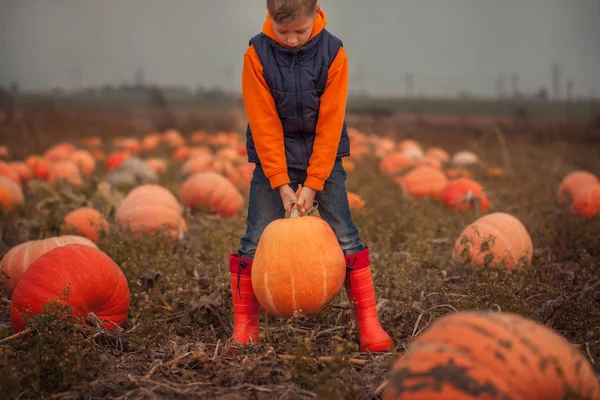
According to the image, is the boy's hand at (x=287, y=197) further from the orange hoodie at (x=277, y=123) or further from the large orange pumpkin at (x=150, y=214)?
the large orange pumpkin at (x=150, y=214)

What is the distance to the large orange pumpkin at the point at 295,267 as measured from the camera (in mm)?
3305

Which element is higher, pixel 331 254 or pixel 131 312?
pixel 331 254

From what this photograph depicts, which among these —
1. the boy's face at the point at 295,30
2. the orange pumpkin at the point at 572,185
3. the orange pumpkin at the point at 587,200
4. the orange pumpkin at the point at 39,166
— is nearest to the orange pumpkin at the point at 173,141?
the orange pumpkin at the point at 39,166

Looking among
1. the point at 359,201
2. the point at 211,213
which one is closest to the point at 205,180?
the point at 211,213

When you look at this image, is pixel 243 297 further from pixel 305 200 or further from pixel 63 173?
pixel 63 173

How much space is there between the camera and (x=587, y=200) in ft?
23.3

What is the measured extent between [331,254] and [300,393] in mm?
767

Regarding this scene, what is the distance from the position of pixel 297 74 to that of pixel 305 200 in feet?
2.26

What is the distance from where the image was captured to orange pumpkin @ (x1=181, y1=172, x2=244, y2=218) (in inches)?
303

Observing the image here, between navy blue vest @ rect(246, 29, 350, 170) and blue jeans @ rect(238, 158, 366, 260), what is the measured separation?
0.33 m

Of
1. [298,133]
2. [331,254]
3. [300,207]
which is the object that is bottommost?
[331,254]

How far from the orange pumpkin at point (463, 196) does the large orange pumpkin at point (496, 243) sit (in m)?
1.64

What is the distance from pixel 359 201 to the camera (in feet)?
A: 23.4

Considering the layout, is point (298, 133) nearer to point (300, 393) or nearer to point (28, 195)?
point (300, 393)
